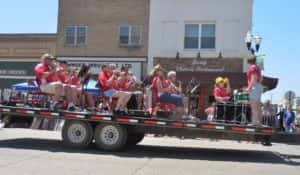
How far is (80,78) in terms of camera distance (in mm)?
12578

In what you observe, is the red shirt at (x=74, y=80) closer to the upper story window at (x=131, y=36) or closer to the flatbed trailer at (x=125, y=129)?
the flatbed trailer at (x=125, y=129)

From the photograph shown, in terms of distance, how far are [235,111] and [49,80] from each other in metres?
5.09

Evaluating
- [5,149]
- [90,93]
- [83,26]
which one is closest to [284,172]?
[90,93]

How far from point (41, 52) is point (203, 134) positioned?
20131 millimetres

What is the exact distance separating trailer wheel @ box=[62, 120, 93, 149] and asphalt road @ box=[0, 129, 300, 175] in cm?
23

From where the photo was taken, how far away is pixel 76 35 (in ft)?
86.3

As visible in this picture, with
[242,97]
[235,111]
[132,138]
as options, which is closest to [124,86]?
[132,138]

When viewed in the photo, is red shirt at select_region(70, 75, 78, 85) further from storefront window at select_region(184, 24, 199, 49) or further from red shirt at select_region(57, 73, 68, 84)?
storefront window at select_region(184, 24, 199, 49)

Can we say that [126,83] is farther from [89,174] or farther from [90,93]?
[89,174]

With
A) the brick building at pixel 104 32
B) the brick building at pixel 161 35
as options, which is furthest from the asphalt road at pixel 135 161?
the brick building at pixel 104 32

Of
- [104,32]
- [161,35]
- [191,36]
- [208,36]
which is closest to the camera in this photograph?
[208,36]

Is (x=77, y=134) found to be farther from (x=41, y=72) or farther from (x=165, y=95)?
(x=165, y=95)

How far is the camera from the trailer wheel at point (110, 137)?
37.0ft

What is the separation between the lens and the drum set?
11.2 m
